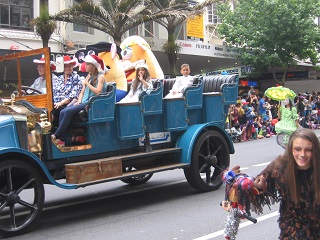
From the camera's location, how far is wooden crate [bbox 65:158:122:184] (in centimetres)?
659

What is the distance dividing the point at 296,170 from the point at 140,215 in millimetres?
4314

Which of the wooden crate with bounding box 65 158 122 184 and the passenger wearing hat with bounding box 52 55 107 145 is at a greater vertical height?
the passenger wearing hat with bounding box 52 55 107 145

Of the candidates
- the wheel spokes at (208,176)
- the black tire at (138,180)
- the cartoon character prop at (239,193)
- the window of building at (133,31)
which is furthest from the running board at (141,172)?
the window of building at (133,31)

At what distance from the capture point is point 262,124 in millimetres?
21375

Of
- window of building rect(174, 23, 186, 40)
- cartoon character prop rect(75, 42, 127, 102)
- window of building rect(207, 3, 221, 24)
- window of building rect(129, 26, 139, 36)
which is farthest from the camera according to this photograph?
window of building rect(207, 3, 221, 24)

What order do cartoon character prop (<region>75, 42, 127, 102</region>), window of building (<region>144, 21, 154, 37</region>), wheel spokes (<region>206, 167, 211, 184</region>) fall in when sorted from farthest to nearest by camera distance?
window of building (<region>144, 21, 154, 37</region>) → wheel spokes (<region>206, 167, 211, 184</region>) → cartoon character prop (<region>75, 42, 127, 102</region>)

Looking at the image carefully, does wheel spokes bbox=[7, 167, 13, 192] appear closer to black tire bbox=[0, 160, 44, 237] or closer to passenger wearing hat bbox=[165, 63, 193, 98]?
black tire bbox=[0, 160, 44, 237]

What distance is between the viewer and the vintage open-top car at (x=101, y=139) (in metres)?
6.23

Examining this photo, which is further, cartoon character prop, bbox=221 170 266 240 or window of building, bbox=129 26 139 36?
window of building, bbox=129 26 139 36

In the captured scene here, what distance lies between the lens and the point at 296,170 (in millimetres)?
3109

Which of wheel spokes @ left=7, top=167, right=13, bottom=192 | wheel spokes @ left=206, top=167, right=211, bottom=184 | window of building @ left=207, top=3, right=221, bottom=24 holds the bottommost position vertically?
wheel spokes @ left=206, top=167, right=211, bottom=184

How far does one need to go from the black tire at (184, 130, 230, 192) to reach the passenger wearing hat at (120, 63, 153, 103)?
50.2 inches

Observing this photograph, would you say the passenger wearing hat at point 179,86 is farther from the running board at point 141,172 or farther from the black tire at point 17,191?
the black tire at point 17,191

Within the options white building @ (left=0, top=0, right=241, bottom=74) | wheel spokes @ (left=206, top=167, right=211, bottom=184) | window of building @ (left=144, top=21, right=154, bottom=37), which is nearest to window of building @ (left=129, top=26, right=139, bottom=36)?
white building @ (left=0, top=0, right=241, bottom=74)
